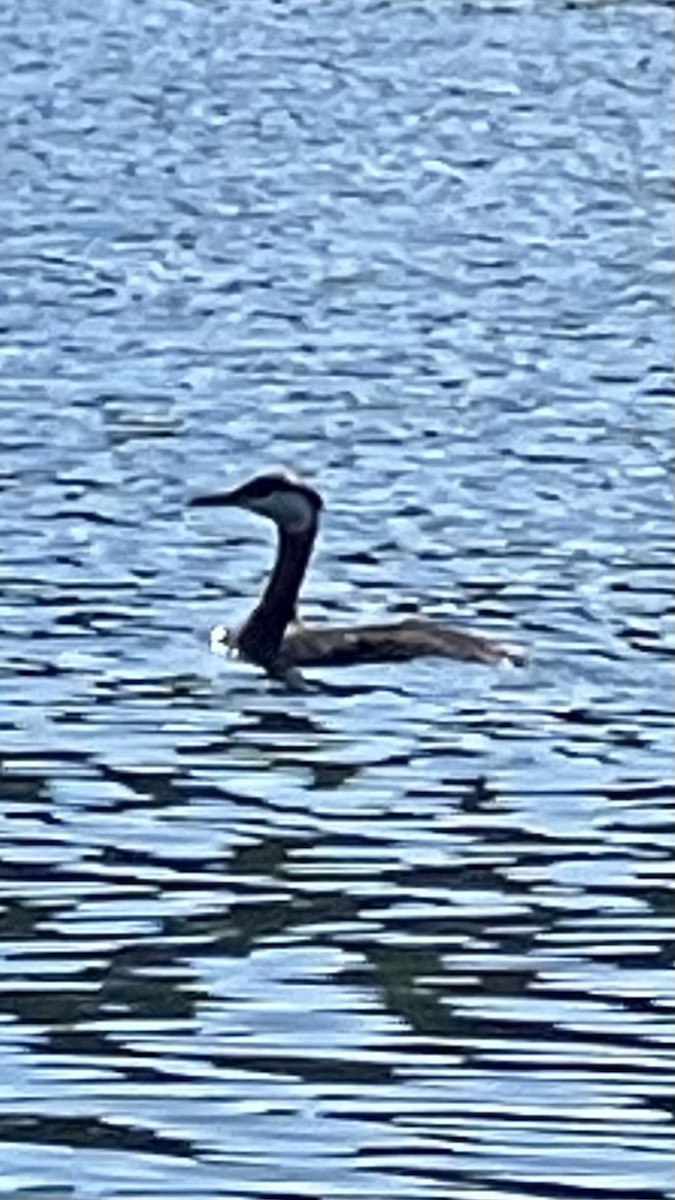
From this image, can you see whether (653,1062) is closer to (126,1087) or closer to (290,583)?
(126,1087)

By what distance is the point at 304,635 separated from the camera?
75.6ft

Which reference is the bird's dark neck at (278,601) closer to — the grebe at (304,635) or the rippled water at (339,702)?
the grebe at (304,635)

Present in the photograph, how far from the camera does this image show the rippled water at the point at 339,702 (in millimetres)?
14945

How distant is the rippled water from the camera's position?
49.0 feet

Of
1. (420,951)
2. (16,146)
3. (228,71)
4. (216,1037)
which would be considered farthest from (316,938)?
(228,71)

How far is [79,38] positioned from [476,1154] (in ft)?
158

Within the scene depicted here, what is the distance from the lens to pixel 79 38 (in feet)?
203

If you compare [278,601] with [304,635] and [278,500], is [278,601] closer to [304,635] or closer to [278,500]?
[304,635]

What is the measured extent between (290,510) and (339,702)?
2.56m

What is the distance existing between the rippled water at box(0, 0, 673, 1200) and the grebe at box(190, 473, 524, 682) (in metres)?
0.12

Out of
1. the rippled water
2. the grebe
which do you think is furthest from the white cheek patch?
the rippled water

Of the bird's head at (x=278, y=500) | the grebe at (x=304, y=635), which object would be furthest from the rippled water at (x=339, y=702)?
the bird's head at (x=278, y=500)

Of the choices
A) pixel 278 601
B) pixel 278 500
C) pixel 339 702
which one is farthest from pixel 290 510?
pixel 339 702

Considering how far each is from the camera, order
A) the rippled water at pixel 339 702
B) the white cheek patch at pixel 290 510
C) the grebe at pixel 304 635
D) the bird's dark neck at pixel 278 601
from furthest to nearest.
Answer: the white cheek patch at pixel 290 510 < the bird's dark neck at pixel 278 601 < the grebe at pixel 304 635 < the rippled water at pixel 339 702
